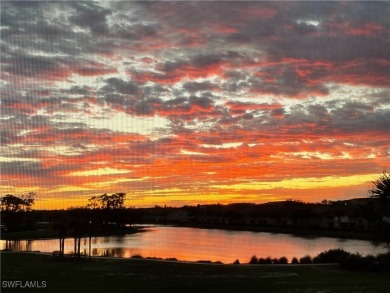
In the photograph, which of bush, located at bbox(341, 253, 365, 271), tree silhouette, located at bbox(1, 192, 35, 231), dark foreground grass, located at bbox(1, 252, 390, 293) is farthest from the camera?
tree silhouette, located at bbox(1, 192, 35, 231)

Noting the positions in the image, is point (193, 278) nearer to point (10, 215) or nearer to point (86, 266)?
point (86, 266)

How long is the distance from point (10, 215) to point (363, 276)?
80462 millimetres

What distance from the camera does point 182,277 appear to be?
78.3ft

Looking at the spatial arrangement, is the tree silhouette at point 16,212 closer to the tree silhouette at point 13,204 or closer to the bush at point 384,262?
the tree silhouette at point 13,204

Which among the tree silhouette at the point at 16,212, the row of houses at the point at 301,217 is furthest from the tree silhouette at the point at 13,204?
the row of houses at the point at 301,217

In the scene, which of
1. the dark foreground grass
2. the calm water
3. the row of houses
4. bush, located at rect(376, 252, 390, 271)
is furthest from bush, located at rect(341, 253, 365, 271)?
the row of houses

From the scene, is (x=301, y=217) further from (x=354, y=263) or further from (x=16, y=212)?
(x=354, y=263)

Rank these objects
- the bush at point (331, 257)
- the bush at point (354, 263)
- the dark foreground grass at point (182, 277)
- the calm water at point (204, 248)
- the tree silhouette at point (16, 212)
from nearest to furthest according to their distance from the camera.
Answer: the dark foreground grass at point (182, 277) → the bush at point (354, 263) → the bush at point (331, 257) → the calm water at point (204, 248) → the tree silhouette at point (16, 212)

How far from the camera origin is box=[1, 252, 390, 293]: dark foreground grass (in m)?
20.4

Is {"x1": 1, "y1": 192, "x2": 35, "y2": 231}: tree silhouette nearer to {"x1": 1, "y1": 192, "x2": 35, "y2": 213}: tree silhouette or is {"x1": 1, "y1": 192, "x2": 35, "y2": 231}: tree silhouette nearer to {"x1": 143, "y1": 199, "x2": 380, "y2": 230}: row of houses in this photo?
{"x1": 1, "y1": 192, "x2": 35, "y2": 213}: tree silhouette

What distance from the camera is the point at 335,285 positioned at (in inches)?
831

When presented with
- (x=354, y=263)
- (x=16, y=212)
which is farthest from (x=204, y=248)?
(x=16, y=212)

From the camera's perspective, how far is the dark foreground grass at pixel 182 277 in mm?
20438

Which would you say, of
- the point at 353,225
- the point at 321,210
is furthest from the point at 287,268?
the point at 321,210
